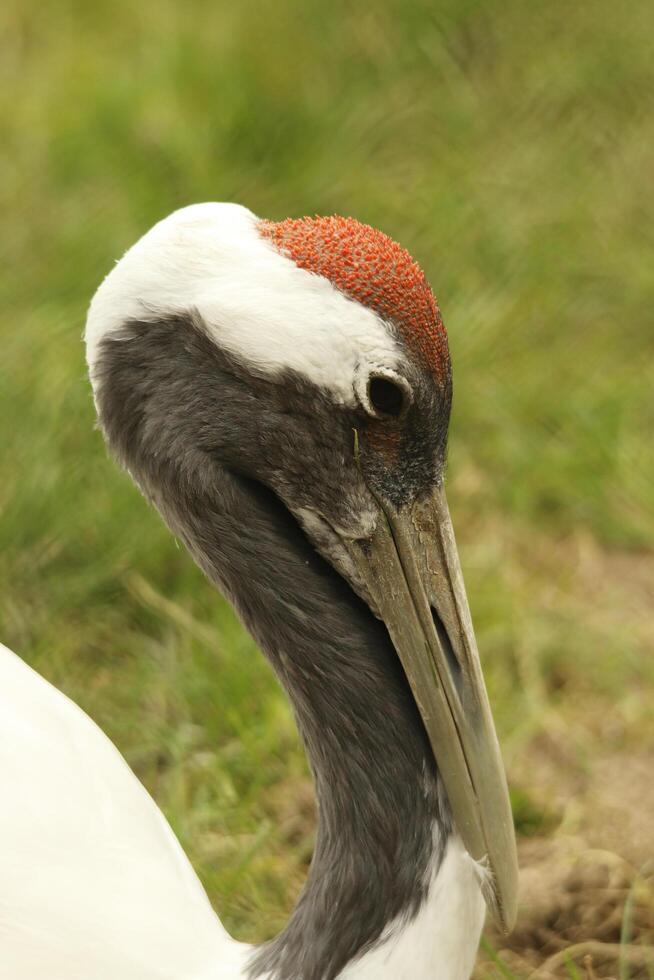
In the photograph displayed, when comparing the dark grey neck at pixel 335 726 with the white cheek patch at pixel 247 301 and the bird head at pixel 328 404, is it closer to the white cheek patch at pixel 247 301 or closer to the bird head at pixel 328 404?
the bird head at pixel 328 404

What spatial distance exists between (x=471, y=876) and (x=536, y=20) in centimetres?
410

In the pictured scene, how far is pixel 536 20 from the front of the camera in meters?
5.61

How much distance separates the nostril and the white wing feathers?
54cm

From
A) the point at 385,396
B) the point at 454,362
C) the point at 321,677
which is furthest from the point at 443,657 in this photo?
the point at 454,362

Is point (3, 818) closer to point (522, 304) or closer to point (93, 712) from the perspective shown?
point (93, 712)

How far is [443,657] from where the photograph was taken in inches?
90.4

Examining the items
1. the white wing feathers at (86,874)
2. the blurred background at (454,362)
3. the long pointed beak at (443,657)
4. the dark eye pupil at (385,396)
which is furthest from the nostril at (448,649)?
the blurred background at (454,362)

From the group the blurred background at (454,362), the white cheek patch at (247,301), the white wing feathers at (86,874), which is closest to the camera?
the white cheek patch at (247,301)

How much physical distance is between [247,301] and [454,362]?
94.5 inches

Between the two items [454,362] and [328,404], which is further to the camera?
[454,362]

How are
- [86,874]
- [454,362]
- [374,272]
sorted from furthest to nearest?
[454,362] < [86,874] < [374,272]

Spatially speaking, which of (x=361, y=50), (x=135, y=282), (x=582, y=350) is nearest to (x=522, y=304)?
(x=582, y=350)

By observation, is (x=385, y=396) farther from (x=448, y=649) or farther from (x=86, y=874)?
(x=86, y=874)

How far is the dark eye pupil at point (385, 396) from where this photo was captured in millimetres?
2109
